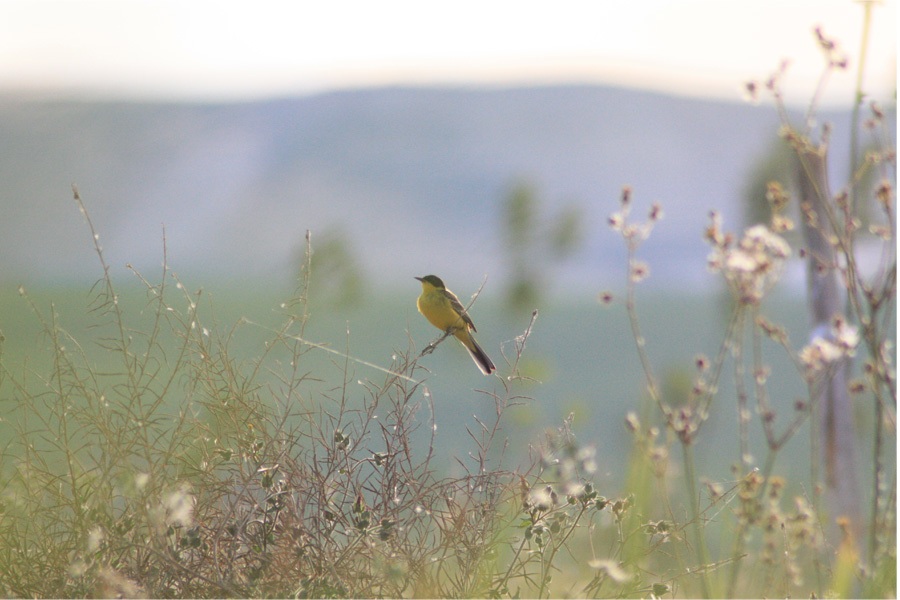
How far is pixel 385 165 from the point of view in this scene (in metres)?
89.7

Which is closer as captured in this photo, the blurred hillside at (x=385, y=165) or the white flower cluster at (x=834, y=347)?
the white flower cluster at (x=834, y=347)

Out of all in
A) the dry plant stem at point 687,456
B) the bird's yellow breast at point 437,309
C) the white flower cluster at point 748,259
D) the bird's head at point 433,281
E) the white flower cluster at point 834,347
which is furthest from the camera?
the bird's head at point 433,281

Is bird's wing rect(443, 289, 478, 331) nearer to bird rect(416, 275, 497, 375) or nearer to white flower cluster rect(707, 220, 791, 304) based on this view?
bird rect(416, 275, 497, 375)

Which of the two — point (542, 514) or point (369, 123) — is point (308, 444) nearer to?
point (542, 514)

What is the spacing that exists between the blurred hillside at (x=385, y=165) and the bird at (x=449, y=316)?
6006 centimetres

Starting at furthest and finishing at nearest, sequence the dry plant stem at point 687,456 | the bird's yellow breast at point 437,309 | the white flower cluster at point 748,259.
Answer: the bird's yellow breast at point 437,309
the white flower cluster at point 748,259
the dry plant stem at point 687,456

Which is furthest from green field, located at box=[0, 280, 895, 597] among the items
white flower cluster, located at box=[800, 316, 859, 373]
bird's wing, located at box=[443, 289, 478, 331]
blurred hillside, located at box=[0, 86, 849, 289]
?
blurred hillside, located at box=[0, 86, 849, 289]

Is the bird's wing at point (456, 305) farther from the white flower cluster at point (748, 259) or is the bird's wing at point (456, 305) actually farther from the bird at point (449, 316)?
the white flower cluster at point (748, 259)

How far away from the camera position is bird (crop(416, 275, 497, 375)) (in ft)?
14.4

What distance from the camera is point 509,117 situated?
95812 mm

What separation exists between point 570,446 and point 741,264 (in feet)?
4.57

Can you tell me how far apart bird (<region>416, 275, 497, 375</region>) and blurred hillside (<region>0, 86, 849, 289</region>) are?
60063mm

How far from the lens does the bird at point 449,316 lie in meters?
4.38

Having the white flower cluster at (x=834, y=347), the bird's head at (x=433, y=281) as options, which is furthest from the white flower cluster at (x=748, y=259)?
the bird's head at (x=433, y=281)
